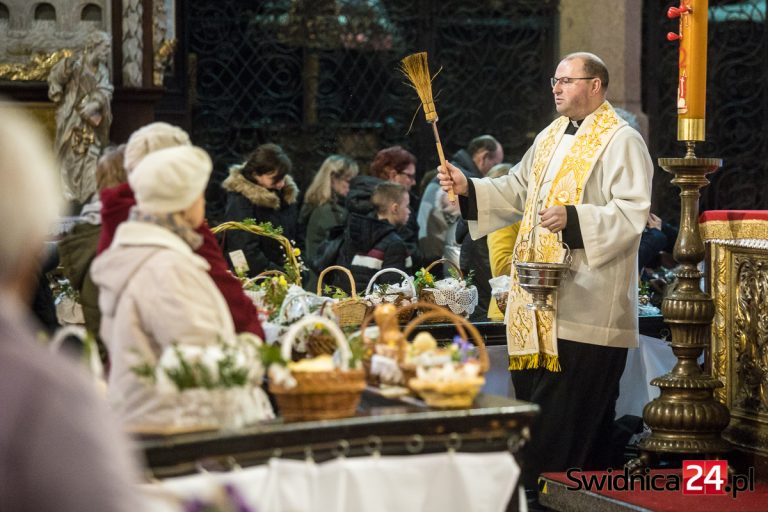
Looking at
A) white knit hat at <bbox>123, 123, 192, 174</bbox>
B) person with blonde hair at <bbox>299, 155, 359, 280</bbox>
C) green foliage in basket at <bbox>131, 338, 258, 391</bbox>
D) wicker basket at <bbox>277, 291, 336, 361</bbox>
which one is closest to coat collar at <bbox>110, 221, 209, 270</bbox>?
green foliage in basket at <bbox>131, 338, 258, 391</bbox>

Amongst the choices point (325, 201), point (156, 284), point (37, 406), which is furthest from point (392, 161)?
point (37, 406)

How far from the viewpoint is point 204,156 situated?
3771 mm

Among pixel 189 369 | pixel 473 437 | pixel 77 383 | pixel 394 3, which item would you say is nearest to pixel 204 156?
pixel 189 369

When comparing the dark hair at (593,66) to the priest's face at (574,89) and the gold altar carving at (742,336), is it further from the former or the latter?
the gold altar carving at (742,336)

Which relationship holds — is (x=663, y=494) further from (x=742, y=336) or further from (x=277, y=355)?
(x=277, y=355)

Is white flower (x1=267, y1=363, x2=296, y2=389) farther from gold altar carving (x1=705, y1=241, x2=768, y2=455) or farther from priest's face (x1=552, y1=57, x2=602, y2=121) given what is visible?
priest's face (x1=552, y1=57, x2=602, y2=121)

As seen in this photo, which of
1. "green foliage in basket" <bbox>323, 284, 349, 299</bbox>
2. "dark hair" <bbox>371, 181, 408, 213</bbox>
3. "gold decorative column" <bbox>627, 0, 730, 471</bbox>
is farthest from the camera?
"dark hair" <bbox>371, 181, 408, 213</bbox>

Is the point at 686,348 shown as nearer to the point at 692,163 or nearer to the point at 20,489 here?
the point at 692,163

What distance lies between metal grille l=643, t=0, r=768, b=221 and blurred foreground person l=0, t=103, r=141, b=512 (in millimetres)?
10155

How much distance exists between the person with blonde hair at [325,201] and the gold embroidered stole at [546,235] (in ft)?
8.11

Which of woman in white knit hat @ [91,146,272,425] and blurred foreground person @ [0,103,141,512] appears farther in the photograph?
woman in white knit hat @ [91,146,272,425]

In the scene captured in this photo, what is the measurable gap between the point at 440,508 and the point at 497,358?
121 inches

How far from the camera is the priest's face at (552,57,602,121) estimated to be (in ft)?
20.3

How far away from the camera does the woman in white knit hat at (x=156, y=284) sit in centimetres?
368
